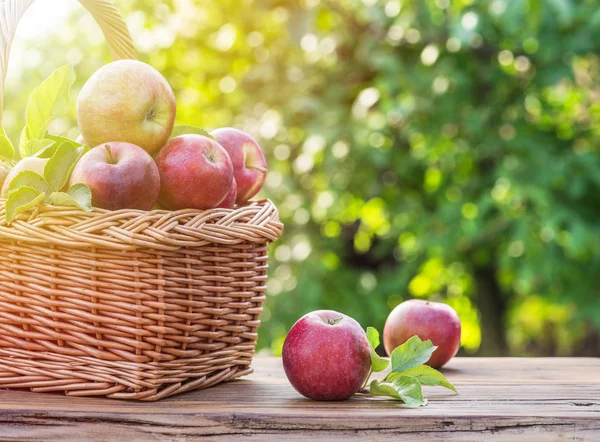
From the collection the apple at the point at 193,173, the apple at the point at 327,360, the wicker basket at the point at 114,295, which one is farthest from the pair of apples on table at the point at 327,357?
the apple at the point at 193,173

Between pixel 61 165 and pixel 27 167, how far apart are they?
0.26 feet

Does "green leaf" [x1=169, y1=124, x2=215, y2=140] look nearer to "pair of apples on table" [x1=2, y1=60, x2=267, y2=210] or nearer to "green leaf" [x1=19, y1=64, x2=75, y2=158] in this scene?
"pair of apples on table" [x1=2, y1=60, x2=267, y2=210]

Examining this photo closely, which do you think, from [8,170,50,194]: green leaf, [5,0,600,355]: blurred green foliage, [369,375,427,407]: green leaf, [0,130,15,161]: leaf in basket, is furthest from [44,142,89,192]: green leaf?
[5,0,600,355]: blurred green foliage

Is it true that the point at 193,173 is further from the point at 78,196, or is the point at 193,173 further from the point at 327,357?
the point at 327,357

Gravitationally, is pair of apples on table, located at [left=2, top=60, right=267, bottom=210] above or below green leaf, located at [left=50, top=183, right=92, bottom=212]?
Answer: above

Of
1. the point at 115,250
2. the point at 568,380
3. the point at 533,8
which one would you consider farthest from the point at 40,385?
the point at 533,8

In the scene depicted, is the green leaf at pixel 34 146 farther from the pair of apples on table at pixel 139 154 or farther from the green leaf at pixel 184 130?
the green leaf at pixel 184 130

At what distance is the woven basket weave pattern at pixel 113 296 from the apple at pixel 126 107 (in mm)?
149

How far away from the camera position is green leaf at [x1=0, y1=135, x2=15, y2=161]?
4.12 feet

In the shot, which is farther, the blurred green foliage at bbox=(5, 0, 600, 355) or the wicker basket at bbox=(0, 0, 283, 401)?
the blurred green foliage at bbox=(5, 0, 600, 355)

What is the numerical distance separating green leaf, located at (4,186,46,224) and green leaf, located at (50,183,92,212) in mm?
24

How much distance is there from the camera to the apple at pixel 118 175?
107 cm

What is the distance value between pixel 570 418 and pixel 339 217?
270 centimetres

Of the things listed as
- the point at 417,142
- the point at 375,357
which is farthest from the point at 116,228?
the point at 417,142
